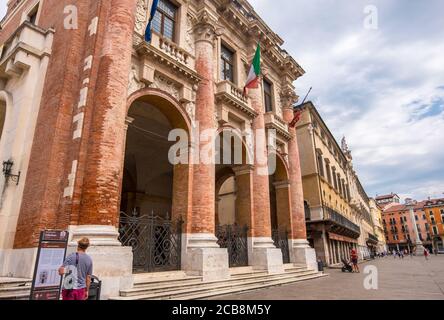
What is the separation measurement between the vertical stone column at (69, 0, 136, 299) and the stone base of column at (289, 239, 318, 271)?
417 inches

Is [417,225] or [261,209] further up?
[417,225]

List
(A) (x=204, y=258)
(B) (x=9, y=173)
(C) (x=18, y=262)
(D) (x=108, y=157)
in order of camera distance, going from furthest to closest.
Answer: (A) (x=204, y=258), (B) (x=9, y=173), (D) (x=108, y=157), (C) (x=18, y=262)

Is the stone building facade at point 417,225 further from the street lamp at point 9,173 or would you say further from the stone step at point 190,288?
the street lamp at point 9,173

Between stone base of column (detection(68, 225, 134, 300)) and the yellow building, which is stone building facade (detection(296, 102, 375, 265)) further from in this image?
the yellow building

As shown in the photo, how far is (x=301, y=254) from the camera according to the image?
15.0 metres

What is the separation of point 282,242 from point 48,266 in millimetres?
12218

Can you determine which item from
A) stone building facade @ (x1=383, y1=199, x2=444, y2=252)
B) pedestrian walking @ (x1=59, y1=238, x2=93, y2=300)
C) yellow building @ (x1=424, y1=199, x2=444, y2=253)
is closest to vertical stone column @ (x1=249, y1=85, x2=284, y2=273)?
pedestrian walking @ (x1=59, y1=238, x2=93, y2=300)

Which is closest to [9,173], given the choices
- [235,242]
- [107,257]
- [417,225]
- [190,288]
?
[107,257]

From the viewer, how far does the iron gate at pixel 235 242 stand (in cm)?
1171

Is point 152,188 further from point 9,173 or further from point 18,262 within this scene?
point 18,262

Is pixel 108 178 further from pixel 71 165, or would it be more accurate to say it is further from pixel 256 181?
pixel 256 181

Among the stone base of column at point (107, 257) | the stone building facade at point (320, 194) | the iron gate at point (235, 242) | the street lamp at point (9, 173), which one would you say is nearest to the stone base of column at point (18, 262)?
the stone base of column at point (107, 257)

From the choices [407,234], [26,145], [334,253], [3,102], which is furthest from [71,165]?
[407,234]

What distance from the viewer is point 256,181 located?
43.7ft
